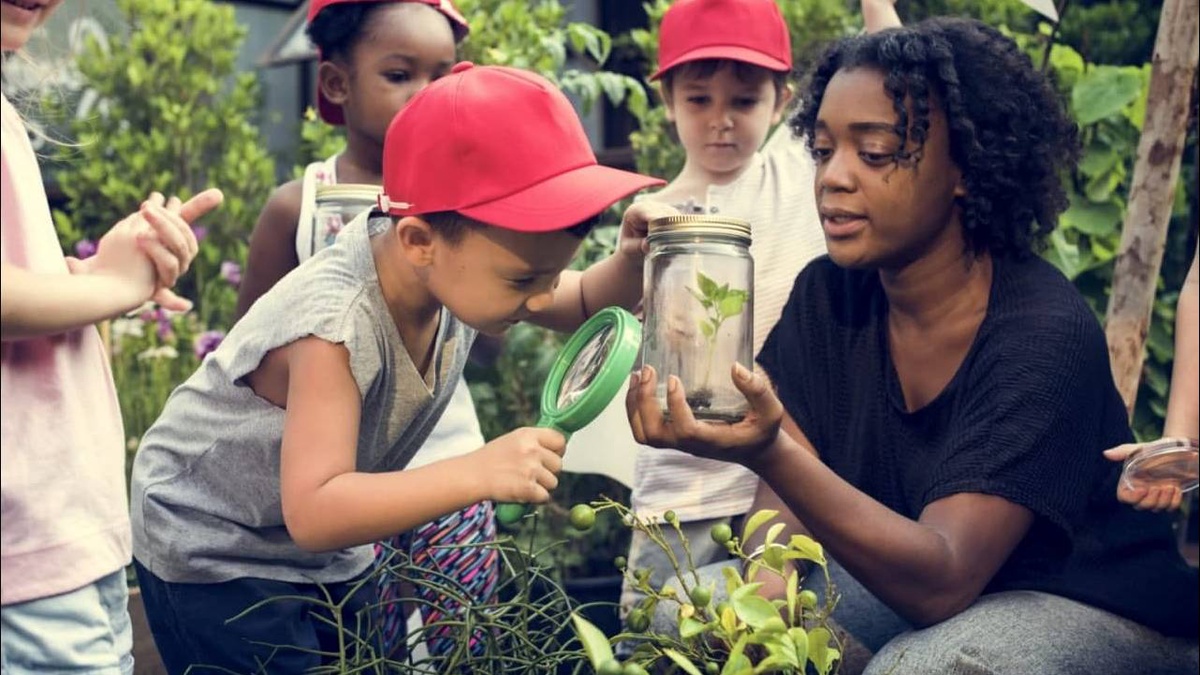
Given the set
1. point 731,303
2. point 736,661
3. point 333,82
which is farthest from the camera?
point 333,82

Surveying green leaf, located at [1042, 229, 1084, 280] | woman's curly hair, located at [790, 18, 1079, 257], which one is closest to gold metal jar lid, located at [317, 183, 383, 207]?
woman's curly hair, located at [790, 18, 1079, 257]

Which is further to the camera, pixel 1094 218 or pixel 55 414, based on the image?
pixel 1094 218

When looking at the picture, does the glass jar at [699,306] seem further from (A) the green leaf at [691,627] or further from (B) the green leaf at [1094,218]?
(B) the green leaf at [1094,218]

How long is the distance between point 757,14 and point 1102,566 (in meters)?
1.38

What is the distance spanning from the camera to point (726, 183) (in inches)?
127

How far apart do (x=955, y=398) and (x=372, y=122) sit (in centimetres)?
125

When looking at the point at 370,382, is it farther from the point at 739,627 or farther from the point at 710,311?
the point at 739,627

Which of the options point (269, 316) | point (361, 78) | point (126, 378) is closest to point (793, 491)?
point (269, 316)

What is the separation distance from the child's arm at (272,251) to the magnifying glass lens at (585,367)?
1011 millimetres

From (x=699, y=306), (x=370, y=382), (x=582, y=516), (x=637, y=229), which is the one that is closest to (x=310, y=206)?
(x=637, y=229)

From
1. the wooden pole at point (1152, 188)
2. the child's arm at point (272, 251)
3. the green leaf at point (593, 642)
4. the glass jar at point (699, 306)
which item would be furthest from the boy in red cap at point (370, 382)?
the wooden pole at point (1152, 188)

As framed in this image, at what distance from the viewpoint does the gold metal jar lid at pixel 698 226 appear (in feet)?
6.93

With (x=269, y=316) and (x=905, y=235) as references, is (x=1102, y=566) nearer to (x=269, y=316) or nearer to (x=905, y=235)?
(x=905, y=235)

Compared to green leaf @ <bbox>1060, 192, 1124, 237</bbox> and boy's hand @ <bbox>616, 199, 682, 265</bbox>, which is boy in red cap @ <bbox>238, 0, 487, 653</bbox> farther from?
green leaf @ <bbox>1060, 192, 1124, 237</bbox>
